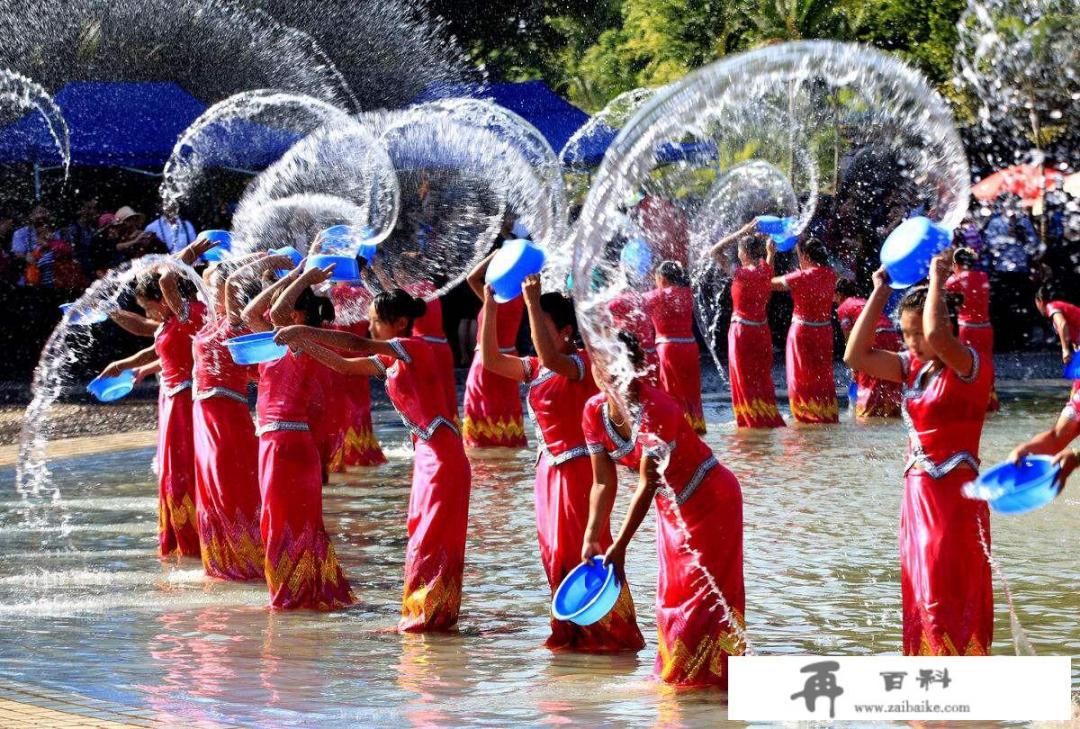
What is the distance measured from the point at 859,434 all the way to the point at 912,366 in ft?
29.4

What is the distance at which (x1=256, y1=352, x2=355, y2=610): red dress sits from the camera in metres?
8.31

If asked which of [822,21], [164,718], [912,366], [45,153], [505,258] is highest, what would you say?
[822,21]

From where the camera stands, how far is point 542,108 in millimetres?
22797

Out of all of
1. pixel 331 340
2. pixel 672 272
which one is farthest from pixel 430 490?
pixel 672 272

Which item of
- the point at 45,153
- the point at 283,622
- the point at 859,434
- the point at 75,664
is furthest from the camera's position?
the point at 45,153

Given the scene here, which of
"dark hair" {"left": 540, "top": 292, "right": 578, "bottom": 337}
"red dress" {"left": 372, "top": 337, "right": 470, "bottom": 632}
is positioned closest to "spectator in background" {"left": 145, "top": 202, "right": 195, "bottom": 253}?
"red dress" {"left": 372, "top": 337, "right": 470, "bottom": 632}

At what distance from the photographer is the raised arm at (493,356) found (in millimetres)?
7395

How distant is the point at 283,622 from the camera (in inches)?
320

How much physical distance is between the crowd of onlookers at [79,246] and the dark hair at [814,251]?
7004 millimetres

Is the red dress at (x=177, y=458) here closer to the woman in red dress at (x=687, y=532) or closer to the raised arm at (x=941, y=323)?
the woman in red dress at (x=687, y=532)

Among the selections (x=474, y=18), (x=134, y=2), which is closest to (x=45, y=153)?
(x=134, y=2)

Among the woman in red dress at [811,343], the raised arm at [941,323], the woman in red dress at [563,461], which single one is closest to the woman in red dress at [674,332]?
the woman in red dress at [811,343]

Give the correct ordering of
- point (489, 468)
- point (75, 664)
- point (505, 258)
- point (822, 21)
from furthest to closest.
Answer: point (822, 21)
point (489, 468)
point (75, 664)
point (505, 258)

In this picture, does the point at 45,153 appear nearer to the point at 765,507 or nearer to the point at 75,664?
the point at 765,507
